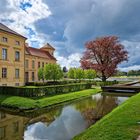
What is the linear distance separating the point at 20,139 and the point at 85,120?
4404 millimetres

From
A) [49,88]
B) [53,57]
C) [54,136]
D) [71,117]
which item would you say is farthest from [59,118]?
[53,57]

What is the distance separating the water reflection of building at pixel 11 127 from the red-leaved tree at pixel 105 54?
3069cm

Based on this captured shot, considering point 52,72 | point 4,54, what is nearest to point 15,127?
point 4,54

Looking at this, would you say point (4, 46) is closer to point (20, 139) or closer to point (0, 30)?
point (0, 30)

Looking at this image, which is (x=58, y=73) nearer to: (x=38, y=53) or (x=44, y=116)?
(x=38, y=53)

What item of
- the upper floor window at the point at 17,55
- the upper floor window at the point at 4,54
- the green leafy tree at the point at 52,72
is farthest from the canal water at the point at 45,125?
the green leafy tree at the point at 52,72

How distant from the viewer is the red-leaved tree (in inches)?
1635

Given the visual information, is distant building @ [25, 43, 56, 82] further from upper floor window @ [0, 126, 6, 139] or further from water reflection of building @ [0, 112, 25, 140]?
upper floor window @ [0, 126, 6, 139]

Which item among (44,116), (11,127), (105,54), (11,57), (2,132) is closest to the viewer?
(2,132)

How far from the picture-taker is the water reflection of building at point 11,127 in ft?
28.0

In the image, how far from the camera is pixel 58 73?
36906 millimetres

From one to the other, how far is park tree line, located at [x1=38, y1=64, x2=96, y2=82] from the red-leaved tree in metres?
4.97

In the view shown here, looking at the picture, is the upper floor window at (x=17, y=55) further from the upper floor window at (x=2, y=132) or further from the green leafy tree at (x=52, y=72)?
the upper floor window at (x=2, y=132)

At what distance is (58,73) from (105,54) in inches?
443
